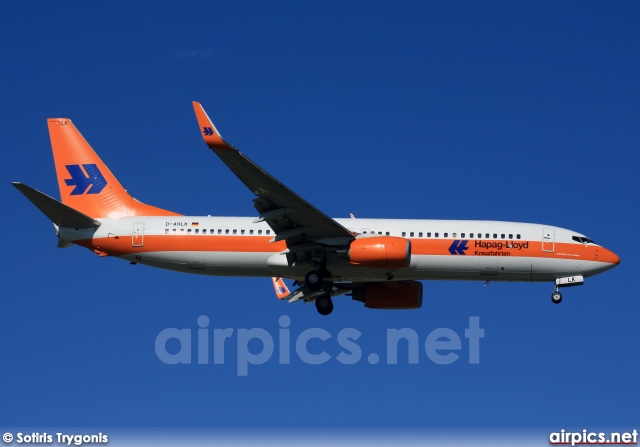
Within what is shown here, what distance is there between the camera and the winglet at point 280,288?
5366cm

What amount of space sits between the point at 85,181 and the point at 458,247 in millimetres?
17490

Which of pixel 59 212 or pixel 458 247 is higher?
pixel 59 212

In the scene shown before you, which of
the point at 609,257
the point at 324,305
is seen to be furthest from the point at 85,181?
the point at 609,257

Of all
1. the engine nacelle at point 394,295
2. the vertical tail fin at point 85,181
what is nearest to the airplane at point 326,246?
the vertical tail fin at point 85,181

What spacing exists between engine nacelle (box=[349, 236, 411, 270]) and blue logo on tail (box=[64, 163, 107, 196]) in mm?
12997

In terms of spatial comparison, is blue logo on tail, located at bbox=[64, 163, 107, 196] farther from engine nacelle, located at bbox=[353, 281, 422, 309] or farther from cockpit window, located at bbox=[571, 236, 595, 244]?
cockpit window, located at bbox=[571, 236, 595, 244]

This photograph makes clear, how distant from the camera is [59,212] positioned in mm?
48938

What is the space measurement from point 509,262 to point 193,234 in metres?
13.6

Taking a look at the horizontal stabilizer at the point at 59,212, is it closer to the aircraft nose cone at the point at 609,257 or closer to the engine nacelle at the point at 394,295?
the engine nacelle at the point at 394,295

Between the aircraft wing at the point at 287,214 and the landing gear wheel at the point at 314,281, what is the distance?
46.1 inches

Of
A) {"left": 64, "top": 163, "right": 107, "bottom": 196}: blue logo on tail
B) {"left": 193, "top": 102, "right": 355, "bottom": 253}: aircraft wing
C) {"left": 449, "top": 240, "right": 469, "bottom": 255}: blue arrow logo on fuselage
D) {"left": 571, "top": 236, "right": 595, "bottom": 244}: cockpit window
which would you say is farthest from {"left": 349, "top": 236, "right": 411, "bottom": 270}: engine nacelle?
{"left": 64, "top": 163, "right": 107, "bottom": 196}: blue logo on tail

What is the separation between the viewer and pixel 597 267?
49125mm

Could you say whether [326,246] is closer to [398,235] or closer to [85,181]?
[398,235]

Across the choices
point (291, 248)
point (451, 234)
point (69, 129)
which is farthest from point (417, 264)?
point (69, 129)
